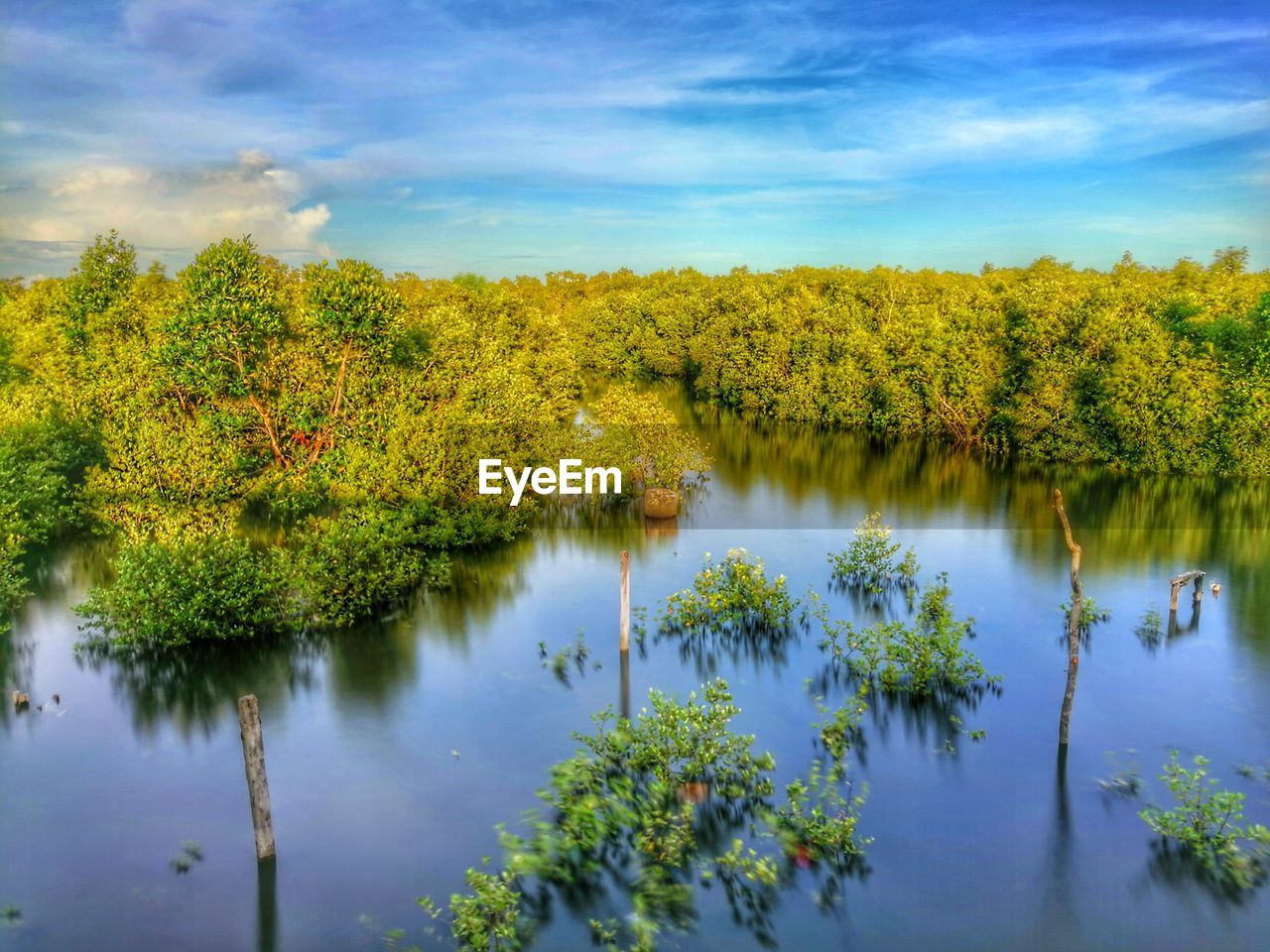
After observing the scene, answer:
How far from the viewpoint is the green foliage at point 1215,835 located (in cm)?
1487

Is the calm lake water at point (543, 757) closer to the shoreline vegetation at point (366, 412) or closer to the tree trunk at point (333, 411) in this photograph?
the shoreline vegetation at point (366, 412)

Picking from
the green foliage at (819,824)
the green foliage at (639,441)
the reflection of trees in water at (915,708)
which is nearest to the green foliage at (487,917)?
the green foliage at (819,824)

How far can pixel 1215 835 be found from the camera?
15.4 m

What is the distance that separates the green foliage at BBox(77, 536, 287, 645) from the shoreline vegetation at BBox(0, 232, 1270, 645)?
0.07m

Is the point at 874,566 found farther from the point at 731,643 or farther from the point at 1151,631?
the point at 1151,631

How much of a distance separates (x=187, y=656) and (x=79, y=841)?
7659mm

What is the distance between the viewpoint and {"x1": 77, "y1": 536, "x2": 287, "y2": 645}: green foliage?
75.6 feet

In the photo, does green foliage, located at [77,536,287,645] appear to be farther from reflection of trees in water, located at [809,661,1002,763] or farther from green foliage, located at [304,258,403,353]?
reflection of trees in water, located at [809,661,1002,763]

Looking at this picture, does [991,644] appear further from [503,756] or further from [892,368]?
[892,368]

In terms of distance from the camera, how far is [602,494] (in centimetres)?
4084

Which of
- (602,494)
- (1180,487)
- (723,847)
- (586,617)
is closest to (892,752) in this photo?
(723,847)

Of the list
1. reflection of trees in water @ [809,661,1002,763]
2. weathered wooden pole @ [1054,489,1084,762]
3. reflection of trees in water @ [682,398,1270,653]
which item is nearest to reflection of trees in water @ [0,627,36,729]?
reflection of trees in water @ [809,661,1002,763]

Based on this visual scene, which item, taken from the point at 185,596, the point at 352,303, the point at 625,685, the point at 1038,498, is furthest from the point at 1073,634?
the point at 1038,498
